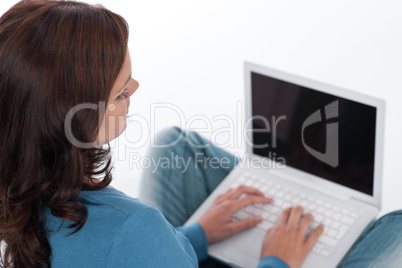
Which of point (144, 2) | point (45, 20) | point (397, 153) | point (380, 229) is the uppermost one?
point (45, 20)

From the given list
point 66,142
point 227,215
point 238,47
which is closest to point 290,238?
point 227,215

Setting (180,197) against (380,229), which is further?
(180,197)

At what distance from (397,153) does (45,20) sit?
1.70 m

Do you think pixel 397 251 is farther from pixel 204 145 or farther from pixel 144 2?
pixel 144 2

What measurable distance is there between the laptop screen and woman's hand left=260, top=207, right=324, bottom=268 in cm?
14

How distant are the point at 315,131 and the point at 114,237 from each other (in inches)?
26.2

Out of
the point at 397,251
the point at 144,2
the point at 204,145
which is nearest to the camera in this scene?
the point at 397,251

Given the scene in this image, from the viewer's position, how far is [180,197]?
182 cm

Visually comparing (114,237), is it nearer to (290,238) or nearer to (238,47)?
(290,238)

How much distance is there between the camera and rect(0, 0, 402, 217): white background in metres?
2.67

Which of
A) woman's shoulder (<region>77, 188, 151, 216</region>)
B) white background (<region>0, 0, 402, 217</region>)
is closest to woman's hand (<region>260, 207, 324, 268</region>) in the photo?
woman's shoulder (<region>77, 188, 151, 216</region>)

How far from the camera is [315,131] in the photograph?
1.58m

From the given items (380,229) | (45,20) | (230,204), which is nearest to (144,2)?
(230,204)

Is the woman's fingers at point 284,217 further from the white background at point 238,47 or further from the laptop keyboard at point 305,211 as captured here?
the white background at point 238,47
